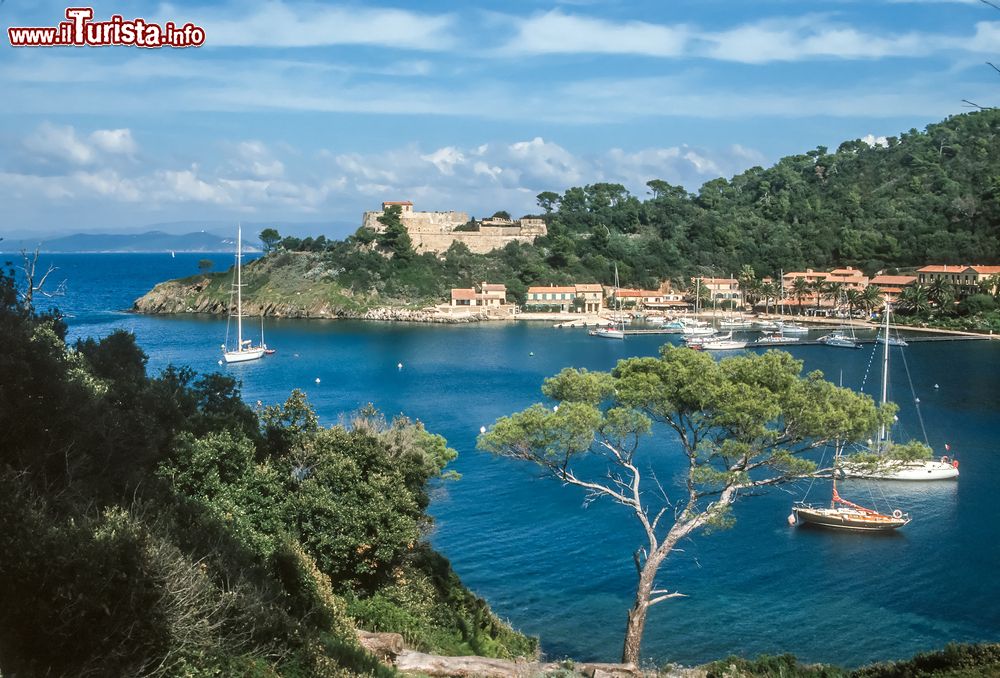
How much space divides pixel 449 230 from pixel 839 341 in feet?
140

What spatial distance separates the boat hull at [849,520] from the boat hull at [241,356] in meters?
31.7

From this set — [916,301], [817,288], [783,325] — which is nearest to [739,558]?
[783,325]

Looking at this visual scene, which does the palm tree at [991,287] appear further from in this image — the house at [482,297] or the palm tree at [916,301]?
the house at [482,297]

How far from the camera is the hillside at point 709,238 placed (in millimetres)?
72312

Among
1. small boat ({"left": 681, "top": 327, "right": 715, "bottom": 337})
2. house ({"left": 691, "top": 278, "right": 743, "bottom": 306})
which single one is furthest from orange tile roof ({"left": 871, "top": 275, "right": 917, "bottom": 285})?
small boat ({"left": 681, "top": 327, "right": 715, "bottom": 337})

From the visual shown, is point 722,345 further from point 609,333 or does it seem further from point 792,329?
point 792,329

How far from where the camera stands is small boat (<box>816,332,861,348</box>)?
171 feet

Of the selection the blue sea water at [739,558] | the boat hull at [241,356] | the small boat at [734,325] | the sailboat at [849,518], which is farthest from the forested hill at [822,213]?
the sailboat at [849,518]

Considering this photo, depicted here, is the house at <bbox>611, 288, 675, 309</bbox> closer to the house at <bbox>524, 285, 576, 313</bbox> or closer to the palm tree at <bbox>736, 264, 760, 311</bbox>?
the house at <bbox>524, 285, 576, 313</bbox>

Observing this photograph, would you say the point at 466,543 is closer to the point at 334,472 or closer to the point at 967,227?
the point at 334,472

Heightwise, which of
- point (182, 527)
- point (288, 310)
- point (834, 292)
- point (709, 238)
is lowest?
point (182, 527)

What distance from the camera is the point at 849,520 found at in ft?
67.7

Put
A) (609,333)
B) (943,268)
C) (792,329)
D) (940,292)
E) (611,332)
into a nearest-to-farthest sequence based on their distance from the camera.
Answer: (611,332) → (609,333) → (792,329) → (940,292) → (943,268)

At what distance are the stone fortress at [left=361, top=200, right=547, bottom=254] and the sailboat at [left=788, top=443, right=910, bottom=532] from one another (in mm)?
62352
